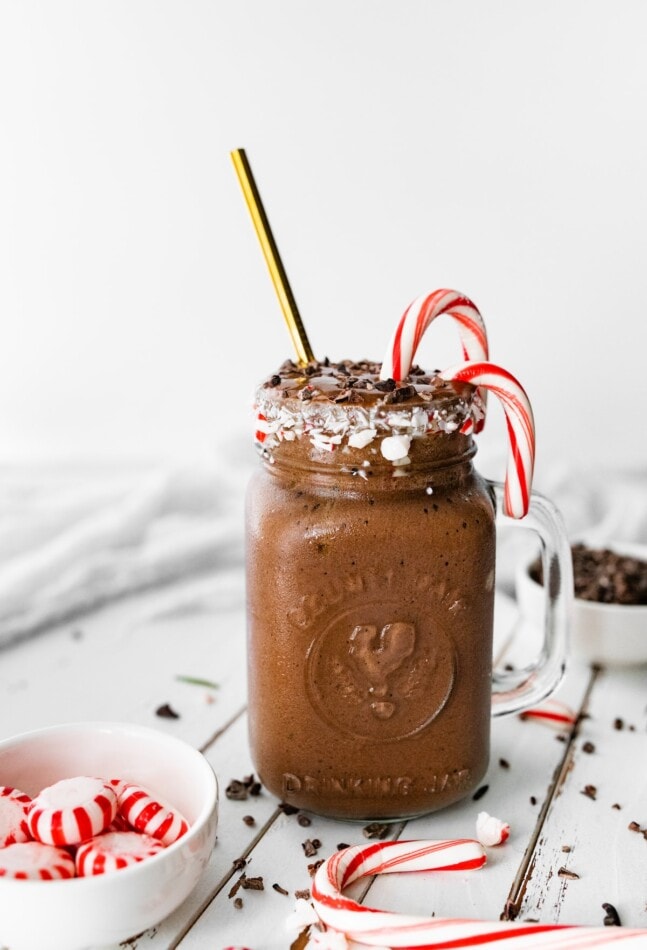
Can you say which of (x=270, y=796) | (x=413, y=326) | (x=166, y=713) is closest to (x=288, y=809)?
(x=270, y=796)

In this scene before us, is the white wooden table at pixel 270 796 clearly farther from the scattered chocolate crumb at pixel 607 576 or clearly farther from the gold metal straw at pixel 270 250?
the gold metal straw at pixel 270 250

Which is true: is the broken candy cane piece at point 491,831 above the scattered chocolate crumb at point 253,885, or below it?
below

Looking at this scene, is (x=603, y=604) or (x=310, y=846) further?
(x=603, y=604)

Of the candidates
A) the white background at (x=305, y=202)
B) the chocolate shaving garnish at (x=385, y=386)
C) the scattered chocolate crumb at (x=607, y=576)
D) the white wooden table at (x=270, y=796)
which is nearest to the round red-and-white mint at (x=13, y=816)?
the white wooden table at (x=270, y=796)

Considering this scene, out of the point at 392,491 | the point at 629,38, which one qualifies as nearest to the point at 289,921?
the point at 392,491

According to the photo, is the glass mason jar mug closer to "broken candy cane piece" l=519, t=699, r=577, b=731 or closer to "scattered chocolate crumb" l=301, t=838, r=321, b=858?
"scattered chocolate crumb" l=301, t=838, r=321, b=858

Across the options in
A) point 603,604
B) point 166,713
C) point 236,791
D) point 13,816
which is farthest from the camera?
point 603,604

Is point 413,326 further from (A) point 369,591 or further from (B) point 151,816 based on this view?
(B) point 151,816
